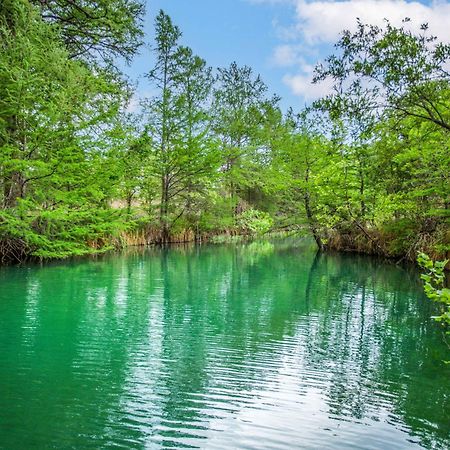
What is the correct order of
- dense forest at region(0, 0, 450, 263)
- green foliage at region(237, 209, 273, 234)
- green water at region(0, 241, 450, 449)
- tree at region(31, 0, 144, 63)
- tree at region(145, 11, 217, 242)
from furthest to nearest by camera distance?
green foliage at region(237, 209, 273, 234), tree at region(145, 11, 217, 242), tree at region(31, 0, 144, 63), dense forest at region(0, 0, 450, 263), green water at region(0, 241, 450, 449)

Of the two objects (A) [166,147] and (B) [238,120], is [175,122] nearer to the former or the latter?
(A) [166,147]

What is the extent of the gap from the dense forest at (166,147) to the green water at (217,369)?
10.8ft

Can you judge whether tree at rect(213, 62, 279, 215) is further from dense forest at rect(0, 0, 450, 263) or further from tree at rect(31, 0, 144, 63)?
tree at rect(31, 0, 144, 63)

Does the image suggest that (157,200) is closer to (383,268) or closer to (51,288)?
(383,268)

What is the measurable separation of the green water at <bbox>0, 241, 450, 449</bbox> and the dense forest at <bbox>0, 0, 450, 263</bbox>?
3.31 meters

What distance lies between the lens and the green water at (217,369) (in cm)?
331

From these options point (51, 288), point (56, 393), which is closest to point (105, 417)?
point (56, 393)

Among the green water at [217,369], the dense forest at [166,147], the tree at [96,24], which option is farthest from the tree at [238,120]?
→ the green water at [217,369]

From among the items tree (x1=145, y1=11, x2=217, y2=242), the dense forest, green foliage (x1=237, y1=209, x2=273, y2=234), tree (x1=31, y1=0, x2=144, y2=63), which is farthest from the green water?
green foliage (x1=237, y1=209, x2=273, y2=234)

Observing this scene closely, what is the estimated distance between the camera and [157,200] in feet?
78.8

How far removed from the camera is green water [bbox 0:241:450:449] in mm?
3312

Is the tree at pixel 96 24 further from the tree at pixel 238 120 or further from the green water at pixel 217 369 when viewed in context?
the tree at pixel 238 120

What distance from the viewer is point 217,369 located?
4.66 meters

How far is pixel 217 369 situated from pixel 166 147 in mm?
19017
